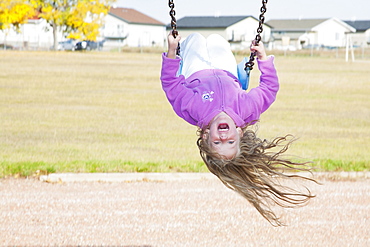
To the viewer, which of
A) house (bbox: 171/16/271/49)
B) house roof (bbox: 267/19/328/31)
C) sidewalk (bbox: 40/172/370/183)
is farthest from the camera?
house roof (bbox: 267/19/328/31)

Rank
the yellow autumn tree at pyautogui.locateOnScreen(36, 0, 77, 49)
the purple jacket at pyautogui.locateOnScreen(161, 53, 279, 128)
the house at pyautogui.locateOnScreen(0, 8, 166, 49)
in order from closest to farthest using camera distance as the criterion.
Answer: the purple jacket at pyautogui.locateOnScreen(161, 53, 279, 128), the yellow autumn tree at pyautogui.locateOnScreen(36, 0, 77, 49), the house at pyautogui.locateOnScreen(0, 8, 166, 49)

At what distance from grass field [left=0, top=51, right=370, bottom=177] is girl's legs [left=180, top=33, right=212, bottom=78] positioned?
2.93m

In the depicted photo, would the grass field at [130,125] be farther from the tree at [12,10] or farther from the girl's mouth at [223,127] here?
the tree at [12,10]

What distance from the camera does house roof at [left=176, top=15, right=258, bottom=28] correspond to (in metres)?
69.4

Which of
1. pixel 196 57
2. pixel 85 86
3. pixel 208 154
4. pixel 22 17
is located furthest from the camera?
pixel 22 17

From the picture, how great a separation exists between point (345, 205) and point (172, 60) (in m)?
3.22

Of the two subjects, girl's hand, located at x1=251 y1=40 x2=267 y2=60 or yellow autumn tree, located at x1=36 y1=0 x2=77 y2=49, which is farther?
yellow autumn tree, located at x1=36 y1=0 x2=77 y2=49

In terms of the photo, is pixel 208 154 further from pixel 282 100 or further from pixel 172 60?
pixel 282 100

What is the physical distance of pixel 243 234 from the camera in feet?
18.1

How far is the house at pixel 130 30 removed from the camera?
241ft

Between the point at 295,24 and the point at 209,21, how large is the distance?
596 inches

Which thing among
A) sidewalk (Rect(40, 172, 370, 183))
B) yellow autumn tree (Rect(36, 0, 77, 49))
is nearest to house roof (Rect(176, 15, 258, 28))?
yellow autumn tree (Rect(36, 0, 77, 49))

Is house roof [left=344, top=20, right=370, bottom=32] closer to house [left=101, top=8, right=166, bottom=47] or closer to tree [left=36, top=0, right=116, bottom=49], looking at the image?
house [left=101, top=8, right=166, bottom=47]

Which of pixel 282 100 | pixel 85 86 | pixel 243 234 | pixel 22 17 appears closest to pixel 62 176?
pixel 243 234
